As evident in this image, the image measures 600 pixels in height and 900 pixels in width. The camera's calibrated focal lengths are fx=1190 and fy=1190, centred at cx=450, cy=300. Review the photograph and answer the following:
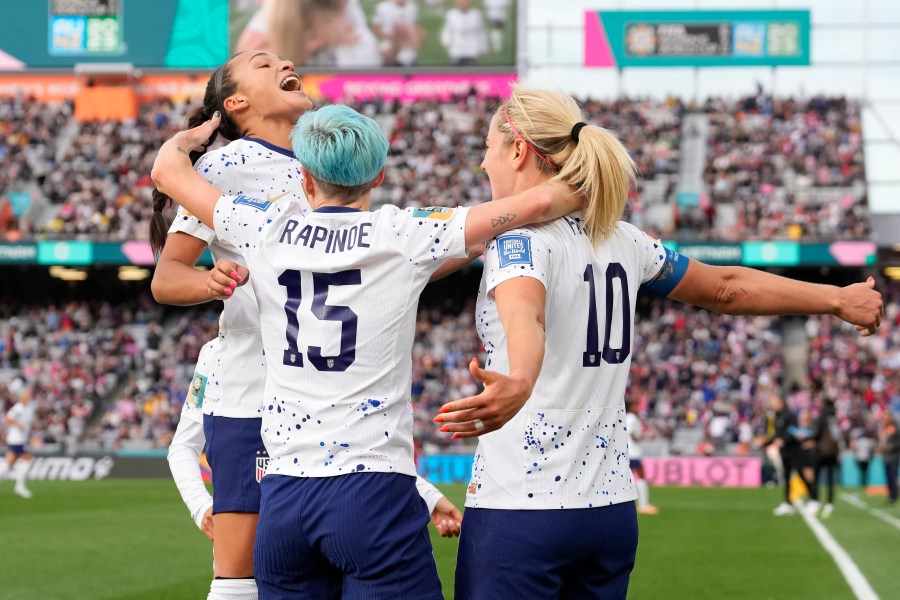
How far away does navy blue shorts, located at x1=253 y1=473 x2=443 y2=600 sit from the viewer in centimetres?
329

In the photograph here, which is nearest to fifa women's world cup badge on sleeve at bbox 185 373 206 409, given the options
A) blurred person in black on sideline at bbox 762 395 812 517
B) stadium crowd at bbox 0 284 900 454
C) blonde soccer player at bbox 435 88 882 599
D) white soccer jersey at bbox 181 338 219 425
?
white soccer jersey at bbox 181 338 219 425

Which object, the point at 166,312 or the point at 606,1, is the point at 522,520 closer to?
the point at 166,312

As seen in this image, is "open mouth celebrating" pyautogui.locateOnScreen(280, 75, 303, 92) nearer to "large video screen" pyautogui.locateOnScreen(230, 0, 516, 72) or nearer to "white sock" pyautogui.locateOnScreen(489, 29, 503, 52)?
"large video screen" pyautogui.locateOnScreen(230, 0, 516, 72)

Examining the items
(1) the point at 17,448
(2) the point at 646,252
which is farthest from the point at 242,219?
(1) the point at 17,448

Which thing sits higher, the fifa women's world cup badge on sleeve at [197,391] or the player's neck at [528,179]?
the player's neck at [528,179]

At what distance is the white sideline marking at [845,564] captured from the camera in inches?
394

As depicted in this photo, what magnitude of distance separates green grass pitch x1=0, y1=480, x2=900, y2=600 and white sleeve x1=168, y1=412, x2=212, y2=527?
5.08 meters

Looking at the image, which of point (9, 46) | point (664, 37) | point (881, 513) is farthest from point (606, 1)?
point (881, 513)

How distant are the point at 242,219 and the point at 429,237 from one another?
0.62 m

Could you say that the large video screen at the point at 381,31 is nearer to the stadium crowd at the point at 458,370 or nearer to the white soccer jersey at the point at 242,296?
the stadium crowd at the point at 458,370

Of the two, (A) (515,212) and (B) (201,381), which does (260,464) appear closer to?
(B) (201,381)

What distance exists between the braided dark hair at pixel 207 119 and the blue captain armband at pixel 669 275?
66.3 inches

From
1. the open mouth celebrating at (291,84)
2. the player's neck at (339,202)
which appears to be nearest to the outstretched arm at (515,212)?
the player's neck at (339,202)

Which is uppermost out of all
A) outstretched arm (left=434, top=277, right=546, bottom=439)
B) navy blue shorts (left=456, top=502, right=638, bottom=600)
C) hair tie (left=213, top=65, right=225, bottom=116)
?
hair tie (left=213, top=65, right=225, bottom=116)
